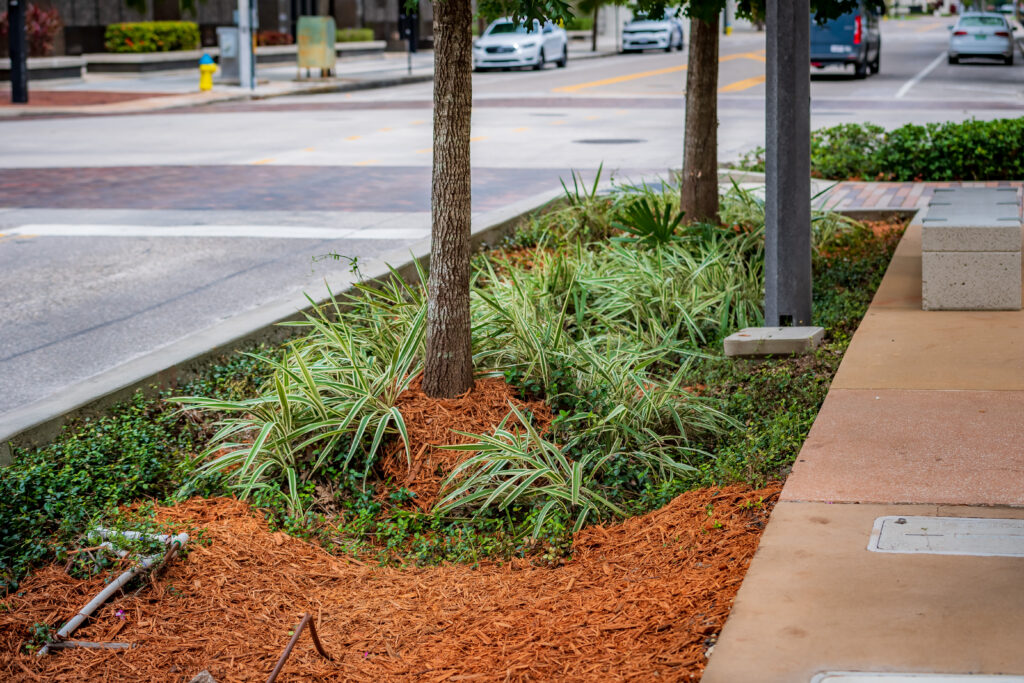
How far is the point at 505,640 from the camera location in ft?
12.5

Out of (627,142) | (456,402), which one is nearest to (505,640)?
(456,402)

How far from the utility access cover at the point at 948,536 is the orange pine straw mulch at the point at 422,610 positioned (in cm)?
44

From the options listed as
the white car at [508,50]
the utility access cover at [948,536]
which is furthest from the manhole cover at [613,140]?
the white car at [508,50]

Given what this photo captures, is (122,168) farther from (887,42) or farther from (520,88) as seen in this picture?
(887,42)

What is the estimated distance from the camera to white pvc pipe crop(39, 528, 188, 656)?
157 inches

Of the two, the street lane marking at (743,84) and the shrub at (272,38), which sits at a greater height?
the shrub at (272,38)

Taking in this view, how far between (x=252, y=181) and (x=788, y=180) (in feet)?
30.2

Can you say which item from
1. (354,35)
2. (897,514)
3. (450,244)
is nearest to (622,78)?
(354,35)

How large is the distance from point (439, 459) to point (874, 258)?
5038 mm

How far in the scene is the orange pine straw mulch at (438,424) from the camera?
5.27 meters

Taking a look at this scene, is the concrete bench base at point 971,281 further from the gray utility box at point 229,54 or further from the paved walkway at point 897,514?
the gray utility box at point 229,54

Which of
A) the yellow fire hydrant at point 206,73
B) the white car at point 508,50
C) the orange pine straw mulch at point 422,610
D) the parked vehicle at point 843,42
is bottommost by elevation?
the orange pine straw mulch at point 422,610

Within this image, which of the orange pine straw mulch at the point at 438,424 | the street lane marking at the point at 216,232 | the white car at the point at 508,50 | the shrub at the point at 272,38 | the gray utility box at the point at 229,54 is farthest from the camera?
the shrub at the point at 272,38

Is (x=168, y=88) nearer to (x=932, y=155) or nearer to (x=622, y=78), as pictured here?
(x=622, y=78)
